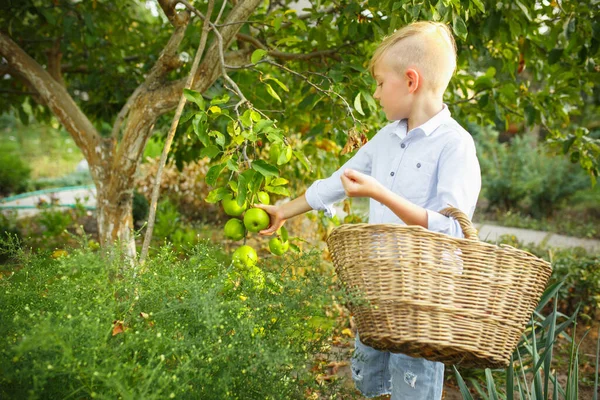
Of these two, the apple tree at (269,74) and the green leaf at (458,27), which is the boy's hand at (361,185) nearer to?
the apple tree at (269,74)

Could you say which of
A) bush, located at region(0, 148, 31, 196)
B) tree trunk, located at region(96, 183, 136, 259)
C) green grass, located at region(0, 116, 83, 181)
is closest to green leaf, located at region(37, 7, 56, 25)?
tree trunk, located at region(96, 183, 136, 259)

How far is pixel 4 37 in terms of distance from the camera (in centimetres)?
265

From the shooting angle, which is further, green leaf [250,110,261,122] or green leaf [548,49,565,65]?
green leaf [548,49,565,65]

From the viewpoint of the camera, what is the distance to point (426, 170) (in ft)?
5.41

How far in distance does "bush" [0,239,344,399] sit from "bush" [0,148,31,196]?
7558mm

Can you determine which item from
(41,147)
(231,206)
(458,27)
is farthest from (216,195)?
(41,147)

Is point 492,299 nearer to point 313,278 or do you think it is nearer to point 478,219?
point 313,278

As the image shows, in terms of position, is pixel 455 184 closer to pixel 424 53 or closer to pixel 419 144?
pixel 419 144

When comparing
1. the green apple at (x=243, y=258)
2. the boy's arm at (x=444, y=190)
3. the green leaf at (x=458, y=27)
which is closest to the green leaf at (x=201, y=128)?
the green apple at (x=243, y=258)

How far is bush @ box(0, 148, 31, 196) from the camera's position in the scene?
8.30m

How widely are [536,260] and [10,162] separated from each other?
8689 mm

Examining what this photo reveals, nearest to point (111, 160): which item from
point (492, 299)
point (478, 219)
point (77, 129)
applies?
point (77, 129)

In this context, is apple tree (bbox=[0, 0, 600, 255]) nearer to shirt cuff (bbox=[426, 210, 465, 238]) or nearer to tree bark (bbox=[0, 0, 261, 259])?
tree bark (bbox=[0, 0, 261, 259])

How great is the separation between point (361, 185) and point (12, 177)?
27.1 ft
